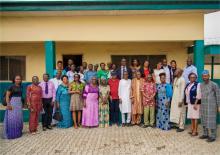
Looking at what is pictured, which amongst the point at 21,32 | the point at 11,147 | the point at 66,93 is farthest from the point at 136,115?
the point at 21,32

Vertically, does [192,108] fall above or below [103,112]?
above

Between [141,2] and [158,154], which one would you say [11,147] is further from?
[141,2]

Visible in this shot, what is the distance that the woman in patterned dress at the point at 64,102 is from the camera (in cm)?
931

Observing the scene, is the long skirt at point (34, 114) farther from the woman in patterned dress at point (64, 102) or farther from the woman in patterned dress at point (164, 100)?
Result: the woman in patterned dress at point (164, 100)

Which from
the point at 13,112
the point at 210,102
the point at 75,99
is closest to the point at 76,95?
the point at 75,99

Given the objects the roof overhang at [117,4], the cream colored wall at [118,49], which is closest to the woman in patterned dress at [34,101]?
the roof overhang at [117,4]

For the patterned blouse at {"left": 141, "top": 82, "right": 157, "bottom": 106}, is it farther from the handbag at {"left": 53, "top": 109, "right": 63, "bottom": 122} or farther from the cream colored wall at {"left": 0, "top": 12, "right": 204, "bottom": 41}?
the handbag at {"left": 53, "top": 109, "right": 63, "bottom": 122}

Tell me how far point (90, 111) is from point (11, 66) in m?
5.70

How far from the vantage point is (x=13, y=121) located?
822 cm

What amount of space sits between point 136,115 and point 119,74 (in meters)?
1.33

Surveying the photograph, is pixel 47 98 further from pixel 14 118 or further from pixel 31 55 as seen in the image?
pixel 31 55

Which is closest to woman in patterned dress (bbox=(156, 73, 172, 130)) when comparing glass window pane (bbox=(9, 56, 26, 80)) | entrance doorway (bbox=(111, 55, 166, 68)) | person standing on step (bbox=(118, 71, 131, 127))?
person standing on step (bbox=(118, 71, 131, 127))

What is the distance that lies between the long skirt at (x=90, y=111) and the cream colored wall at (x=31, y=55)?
4540 mm

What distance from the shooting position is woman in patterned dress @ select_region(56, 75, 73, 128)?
931 centimetres
